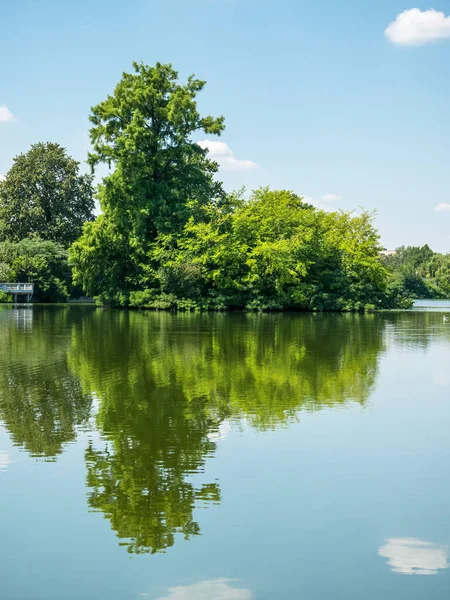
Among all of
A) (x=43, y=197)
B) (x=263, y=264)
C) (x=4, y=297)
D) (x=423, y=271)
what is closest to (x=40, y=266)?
(x=4, y=297)

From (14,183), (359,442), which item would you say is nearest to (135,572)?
(359,442)

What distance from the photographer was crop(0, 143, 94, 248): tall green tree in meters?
71.1

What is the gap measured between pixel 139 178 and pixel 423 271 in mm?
83379

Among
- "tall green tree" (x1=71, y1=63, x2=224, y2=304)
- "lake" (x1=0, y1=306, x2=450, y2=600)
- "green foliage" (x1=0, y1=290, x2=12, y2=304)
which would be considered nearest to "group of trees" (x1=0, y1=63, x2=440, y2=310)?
"tall green tree" (x1=71, y1=63, x2=224, y2=304)

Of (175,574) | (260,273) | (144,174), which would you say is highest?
(144,174)

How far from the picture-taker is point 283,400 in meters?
11.1

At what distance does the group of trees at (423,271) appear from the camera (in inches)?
4213

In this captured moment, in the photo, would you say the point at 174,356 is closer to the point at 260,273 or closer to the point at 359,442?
the point at 359,442

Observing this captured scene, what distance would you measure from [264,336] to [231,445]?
1633 cm

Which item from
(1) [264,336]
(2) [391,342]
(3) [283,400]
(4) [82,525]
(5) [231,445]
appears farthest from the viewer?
(1) [264,336]

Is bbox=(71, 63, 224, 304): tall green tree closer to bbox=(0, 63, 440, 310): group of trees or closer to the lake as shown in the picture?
bbox=(0, 63, 440, 310): group of trees

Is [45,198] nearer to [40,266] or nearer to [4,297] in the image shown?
[40,266]

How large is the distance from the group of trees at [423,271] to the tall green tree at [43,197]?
42252mm

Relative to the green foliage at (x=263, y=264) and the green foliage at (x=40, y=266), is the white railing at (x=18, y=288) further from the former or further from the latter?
the green foliage at (x=263, y=264)
